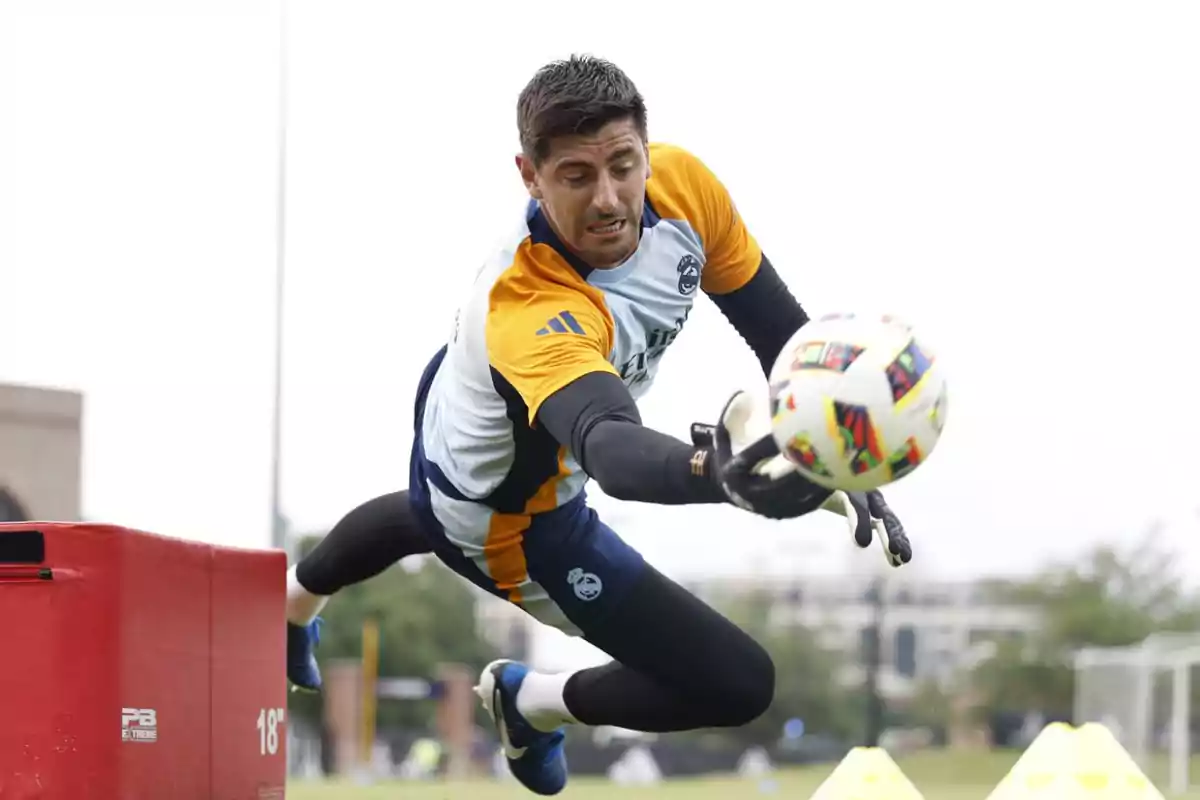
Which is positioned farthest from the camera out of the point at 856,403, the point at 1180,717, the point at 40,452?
the point at 1180,717

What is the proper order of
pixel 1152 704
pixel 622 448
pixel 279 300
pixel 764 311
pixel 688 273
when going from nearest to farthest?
pixel 622 448 < pixel 688 273 < pixel 764 311 < pixel 279 300 < pixel 1152 704

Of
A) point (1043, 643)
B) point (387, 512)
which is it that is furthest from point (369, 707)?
point (1043, 643)

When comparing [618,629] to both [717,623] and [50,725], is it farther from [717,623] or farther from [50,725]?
[50,725]

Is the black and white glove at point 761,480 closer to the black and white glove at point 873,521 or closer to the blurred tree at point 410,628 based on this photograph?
the black and white glove at point 873,521

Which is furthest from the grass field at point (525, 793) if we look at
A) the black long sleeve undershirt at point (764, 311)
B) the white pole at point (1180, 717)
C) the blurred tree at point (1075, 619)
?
the blurred tree at point (1075, 619)

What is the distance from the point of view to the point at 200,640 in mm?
5320

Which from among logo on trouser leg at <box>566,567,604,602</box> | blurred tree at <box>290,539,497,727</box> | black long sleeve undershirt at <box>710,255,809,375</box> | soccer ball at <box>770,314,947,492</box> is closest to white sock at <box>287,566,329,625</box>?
logo on trouser leg at <box>566,567,604,602</box>

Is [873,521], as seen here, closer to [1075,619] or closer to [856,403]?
[856,403]

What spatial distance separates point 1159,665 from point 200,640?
19419 millimetres

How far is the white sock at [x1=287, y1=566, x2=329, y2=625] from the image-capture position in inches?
247

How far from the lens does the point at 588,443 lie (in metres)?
3.90

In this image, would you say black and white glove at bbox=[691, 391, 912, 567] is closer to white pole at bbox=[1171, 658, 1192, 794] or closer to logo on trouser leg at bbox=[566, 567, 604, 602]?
logo on trouser leg at bbox=[566, 567, 604, 602]

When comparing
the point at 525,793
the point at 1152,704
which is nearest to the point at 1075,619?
the point at 1152,704

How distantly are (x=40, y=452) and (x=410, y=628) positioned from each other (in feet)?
146
